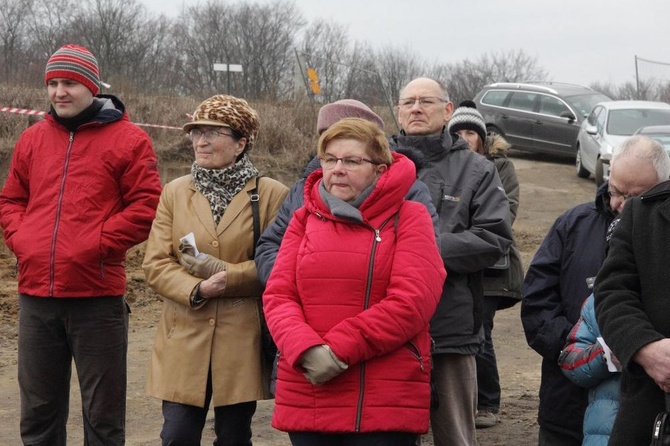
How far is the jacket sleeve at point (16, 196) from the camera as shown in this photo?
534cm

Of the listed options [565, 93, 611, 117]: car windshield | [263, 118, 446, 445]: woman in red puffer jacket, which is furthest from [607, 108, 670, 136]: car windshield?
[263, 118, 446, 445]: woman in red puffer jacket

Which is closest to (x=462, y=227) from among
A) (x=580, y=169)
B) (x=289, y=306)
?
(x=289, y=306)

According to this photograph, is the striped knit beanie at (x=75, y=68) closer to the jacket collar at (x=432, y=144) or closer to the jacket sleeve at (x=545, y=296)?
the jacket collar at (x=432, y=144)

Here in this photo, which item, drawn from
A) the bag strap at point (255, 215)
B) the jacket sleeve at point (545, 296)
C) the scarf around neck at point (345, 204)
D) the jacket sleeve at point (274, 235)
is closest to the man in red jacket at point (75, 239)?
the bag strap at point (255, 215)

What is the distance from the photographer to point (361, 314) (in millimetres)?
3955

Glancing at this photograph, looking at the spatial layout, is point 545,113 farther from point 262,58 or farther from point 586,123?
point 262,58

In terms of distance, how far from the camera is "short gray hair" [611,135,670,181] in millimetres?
4242

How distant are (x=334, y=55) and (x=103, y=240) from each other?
35092 millimetres

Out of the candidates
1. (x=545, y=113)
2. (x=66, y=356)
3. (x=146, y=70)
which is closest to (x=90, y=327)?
(x=66, y=356)

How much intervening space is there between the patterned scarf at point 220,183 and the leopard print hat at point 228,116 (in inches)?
6.3

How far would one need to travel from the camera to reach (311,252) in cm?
409

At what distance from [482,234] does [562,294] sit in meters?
0.47

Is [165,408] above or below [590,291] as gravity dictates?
below

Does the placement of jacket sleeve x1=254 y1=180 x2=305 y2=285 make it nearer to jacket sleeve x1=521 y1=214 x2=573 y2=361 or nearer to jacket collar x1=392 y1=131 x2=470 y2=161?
jacket collar x1=392 y1=131 x2=470 y2=161
